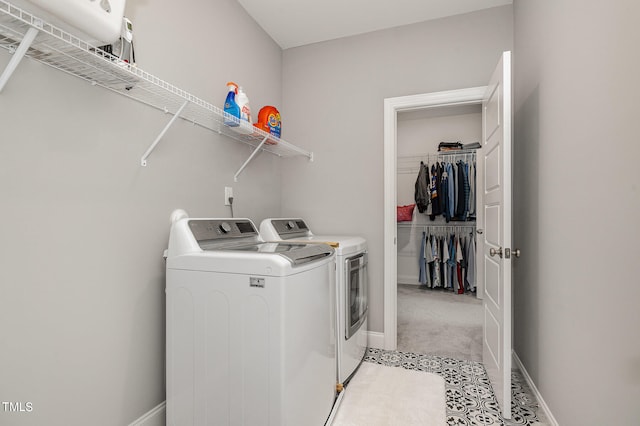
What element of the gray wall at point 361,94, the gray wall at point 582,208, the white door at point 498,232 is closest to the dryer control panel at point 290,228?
the gray wall at point 361,94

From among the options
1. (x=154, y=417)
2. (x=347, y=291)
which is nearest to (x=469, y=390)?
(x=347, y=291)

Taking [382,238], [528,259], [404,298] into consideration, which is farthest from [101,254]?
[404,298]

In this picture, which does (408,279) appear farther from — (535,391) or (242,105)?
(242,105)

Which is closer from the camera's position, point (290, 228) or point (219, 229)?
point (219, 229)

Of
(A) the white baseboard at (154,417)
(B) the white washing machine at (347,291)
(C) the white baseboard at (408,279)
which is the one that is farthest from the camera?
(C) the white baseboard at (408,279)

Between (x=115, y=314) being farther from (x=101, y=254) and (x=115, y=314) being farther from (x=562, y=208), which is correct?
(x=562, y=208)

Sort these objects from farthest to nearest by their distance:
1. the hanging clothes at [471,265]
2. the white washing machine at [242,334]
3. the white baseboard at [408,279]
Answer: the white baseboard at [408,279], the hanging clothes at [471,265], the white washing machine at [242,334]

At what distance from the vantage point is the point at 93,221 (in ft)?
4.32

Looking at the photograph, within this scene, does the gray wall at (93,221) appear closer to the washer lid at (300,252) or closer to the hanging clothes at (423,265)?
the washer lid at (300,252)

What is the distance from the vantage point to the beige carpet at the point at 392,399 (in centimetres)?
172

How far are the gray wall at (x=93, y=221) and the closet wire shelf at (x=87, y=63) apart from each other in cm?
5

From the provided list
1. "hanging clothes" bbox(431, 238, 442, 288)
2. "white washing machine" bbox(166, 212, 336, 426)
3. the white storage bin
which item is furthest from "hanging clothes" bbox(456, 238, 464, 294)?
the white storage bin

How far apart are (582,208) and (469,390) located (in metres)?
1.33

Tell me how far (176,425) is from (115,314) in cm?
58
